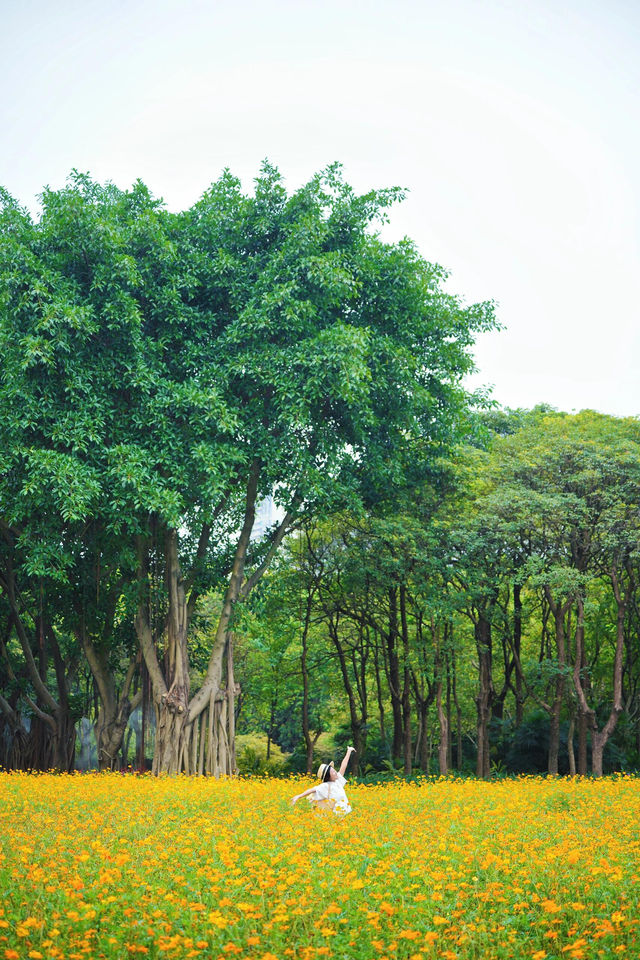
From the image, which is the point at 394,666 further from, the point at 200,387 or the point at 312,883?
the point at 312,883

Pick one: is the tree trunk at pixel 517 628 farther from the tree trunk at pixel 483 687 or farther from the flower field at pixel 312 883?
the flower field at pixel 312 883

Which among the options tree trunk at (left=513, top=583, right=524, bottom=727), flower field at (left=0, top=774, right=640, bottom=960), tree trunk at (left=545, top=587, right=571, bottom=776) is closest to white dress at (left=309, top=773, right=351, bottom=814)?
flower field at (left=0, top=774, right=640, bottom=960)

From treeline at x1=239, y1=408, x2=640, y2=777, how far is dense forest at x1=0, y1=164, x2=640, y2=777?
0.37ft

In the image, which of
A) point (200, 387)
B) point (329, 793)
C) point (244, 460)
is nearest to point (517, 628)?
point (244, 460)

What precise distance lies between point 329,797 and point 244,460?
25.9ft

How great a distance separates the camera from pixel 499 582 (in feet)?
71.9

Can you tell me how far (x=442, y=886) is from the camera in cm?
663

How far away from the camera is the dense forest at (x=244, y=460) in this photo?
16.5 meters

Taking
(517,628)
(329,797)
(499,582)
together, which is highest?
(499,582)

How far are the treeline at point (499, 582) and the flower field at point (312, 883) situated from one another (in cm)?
971

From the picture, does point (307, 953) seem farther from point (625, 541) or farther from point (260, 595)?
point (625, 541)

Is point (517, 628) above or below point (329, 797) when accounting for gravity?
above

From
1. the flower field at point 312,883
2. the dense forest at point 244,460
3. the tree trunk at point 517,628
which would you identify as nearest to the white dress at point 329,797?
the flower field at point 312,883

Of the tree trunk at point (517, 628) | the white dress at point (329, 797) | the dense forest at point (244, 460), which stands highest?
the dense forest at point (244, 460)
